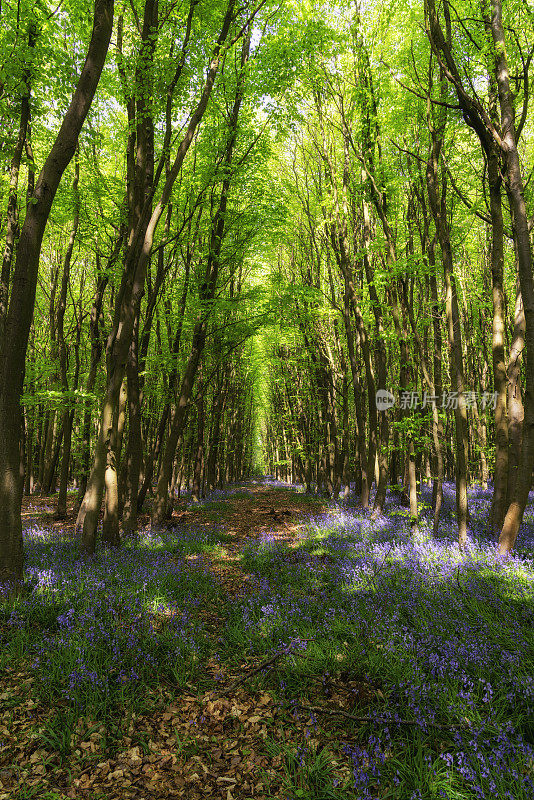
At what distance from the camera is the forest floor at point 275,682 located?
290 centimetres

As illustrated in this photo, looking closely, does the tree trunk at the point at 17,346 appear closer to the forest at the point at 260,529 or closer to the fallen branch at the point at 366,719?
the forest at the point at 260,529

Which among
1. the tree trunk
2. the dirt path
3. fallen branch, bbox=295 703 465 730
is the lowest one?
the dirt path

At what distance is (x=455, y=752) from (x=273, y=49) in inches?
508

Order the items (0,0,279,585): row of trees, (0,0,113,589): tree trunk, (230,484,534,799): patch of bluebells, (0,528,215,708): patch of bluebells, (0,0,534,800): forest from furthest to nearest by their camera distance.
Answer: (0,0,279,585): row of trees → (0,0,113,589): tree trunk → (0,528,215,708): patch of bluebells → (0,0,534,800): forest → (230,484,534,799): patch of bluebells

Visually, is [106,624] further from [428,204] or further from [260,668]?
[428,204]

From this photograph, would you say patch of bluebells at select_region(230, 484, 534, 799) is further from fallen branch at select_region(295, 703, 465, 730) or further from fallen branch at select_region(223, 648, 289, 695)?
fallen branch at select_region(223, 648, 289, 695)

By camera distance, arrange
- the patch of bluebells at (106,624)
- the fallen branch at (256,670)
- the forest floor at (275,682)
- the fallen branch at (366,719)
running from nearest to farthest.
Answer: the forest floor at (275,682) < the fallen branch at (366,719) < the patch of bluebells at (106,624) < the fallen branch at (256,670)

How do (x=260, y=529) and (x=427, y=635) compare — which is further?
(x=260, y=529)

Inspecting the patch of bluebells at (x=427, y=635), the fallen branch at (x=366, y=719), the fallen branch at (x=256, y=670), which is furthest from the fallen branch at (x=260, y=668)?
the fallen branch at (x=366, y=719)

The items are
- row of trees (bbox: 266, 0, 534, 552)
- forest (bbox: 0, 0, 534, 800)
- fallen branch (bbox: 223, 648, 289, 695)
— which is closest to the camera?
forest (bbox: 0, 0, 534, 800)

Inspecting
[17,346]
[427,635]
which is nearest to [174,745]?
[427,635]

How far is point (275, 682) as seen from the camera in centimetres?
404

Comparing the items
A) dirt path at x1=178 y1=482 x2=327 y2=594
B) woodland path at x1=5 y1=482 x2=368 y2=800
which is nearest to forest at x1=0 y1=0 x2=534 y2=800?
woodland path at x1=5 y1=482 x2=368 y2=800

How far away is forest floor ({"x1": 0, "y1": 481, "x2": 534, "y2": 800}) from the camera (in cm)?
290
